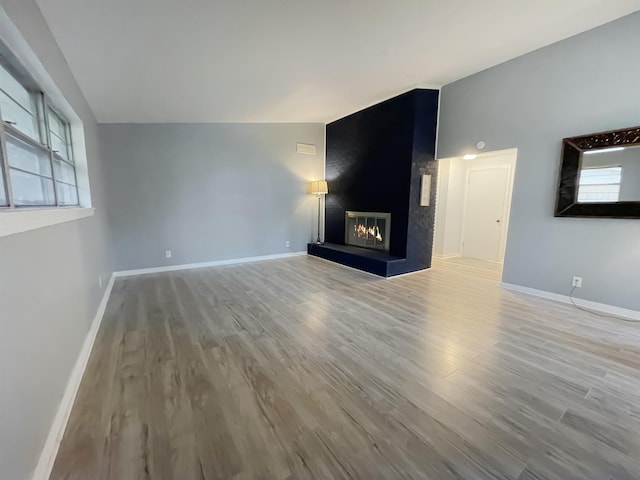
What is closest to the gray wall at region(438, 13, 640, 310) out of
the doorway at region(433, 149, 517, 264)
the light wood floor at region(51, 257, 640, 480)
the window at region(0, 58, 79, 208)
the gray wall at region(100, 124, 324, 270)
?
the light wood floor at region(51, 257, 640, 480)

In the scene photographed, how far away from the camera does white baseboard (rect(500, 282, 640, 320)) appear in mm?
2883

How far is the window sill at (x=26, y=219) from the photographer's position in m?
1.01

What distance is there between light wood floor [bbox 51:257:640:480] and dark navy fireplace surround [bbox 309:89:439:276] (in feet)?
5.45

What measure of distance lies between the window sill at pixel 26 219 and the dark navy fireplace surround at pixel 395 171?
380 cm

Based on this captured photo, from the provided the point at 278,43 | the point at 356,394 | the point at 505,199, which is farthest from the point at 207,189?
the point at 505,199

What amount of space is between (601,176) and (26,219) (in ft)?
15.8

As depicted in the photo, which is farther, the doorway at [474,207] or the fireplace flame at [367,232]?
the doorway at [474,207]

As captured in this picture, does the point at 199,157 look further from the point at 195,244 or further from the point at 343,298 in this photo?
the point at 343,298

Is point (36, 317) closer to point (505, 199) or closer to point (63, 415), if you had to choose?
point (63, 415)

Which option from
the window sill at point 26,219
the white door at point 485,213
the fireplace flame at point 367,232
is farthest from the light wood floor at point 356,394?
the white door at point 485,213

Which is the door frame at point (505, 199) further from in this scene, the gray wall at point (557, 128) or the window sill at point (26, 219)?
the window sill at point (26, 219)

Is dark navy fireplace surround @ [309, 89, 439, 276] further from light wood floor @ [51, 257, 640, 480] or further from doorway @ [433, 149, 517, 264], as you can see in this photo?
light wood floor @ [51, 257, 640, 480]

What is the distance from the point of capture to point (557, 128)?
3264 millimetres

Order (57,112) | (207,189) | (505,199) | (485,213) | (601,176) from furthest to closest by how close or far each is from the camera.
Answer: (485,213)
(505,199)
(207,189)
(601,176)
(57,112)
